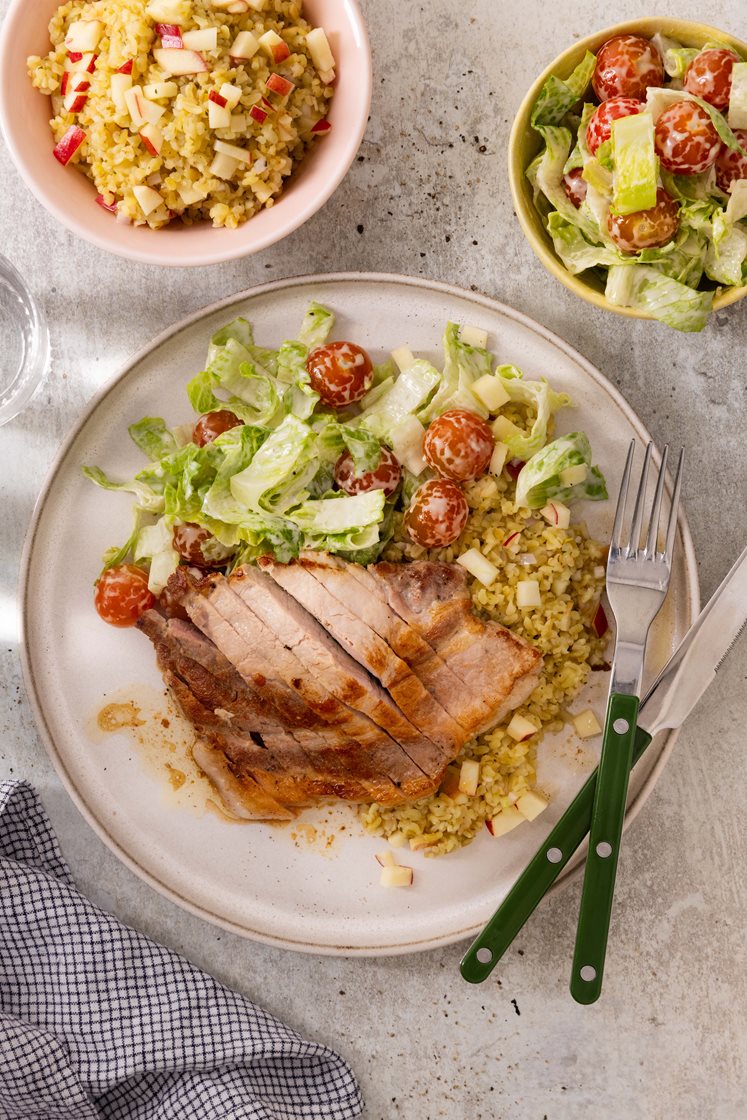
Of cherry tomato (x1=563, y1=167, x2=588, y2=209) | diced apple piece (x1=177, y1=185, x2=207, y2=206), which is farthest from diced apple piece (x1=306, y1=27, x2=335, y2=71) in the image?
cherry tomato (x1=563, y1=167, x2=588, y2=209)

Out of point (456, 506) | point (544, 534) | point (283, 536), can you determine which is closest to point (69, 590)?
point (283, 536)

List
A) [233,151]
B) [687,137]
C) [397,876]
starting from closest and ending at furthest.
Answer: [687,137]
[233,151]
[397,876]

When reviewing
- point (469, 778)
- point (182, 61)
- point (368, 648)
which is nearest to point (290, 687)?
point (368, 648)

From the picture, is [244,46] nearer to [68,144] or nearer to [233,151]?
[233,151]

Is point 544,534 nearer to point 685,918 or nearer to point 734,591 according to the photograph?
point 734,591

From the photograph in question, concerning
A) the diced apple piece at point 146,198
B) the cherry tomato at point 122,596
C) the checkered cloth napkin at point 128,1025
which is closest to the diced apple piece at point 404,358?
the diced apple piece at point 146,198
